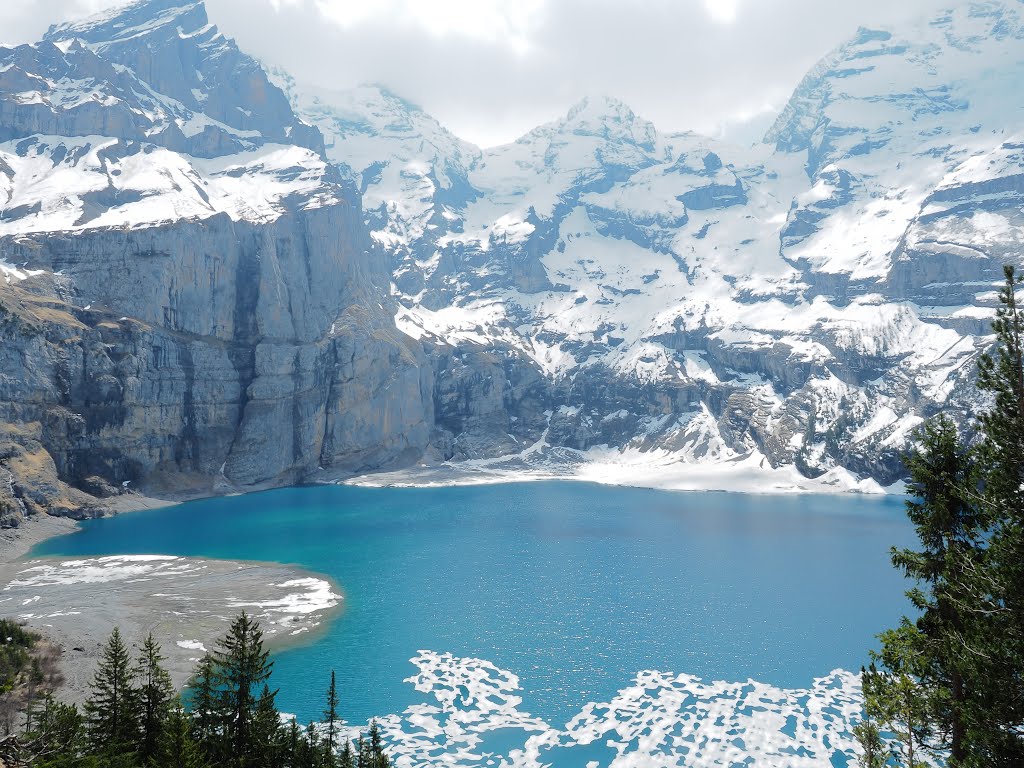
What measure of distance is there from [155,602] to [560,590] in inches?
2207

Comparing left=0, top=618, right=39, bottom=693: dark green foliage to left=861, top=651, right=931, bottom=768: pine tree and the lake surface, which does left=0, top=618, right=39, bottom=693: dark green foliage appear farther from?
left=861, top=651, right=931, bottom=768: pine tree

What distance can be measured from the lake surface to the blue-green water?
35cm

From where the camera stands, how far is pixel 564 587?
109375mm

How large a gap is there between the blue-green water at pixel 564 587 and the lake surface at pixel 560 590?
0.35m

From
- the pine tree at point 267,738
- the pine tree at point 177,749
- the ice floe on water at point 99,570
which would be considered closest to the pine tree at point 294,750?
the pine tree at point 267,738

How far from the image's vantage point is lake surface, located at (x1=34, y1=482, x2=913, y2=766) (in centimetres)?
7488

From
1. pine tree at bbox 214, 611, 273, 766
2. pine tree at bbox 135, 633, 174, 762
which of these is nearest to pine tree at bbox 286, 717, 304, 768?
pine tree at bbox 214, 611, 273, 766

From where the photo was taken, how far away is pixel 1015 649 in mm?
17281

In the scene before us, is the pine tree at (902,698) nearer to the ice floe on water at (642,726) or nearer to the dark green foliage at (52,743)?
the dark green foliage at (52,743)

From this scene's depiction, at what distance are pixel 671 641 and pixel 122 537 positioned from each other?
11936cm

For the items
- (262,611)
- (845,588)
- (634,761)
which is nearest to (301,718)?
(634,761)

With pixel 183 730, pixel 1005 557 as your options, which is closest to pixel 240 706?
pixel 183 730

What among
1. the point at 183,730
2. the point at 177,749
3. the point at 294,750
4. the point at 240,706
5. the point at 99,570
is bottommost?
the point at 99,570

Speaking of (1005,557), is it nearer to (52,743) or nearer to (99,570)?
(52,743)
